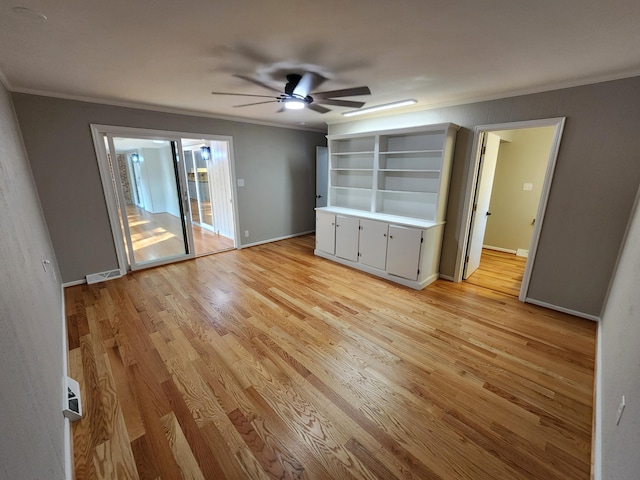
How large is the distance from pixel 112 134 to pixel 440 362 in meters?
4.79

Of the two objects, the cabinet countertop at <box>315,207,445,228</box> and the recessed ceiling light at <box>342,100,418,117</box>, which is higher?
the recessed ceiling light at <box>342,100,418,117</box>

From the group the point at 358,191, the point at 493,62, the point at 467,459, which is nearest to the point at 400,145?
the point at 358,191

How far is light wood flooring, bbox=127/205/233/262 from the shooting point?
477cm

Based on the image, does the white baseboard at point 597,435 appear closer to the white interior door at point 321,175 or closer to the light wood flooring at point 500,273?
the light wood flooring at point 500,273

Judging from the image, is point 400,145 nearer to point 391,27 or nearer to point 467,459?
point 391,27

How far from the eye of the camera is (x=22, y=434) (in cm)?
95

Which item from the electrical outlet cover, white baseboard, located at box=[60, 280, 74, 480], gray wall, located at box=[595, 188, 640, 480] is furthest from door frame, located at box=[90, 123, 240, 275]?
gray wall, located at box=[595, 188, 640, 480]

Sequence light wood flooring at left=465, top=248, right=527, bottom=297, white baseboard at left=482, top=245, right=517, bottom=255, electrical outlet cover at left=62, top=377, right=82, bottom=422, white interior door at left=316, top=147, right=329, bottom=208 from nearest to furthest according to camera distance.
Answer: electrical outlet cover at left=62, top=377, right=82, bottom=422, light wood flooring at left=465, top=248, right=527, bottom=297, white baseboard at left=482, top=245, right=517, bottom=255, white interior door at left=316, top=147, right=329, bottom=208

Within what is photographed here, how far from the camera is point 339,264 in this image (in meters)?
4.55

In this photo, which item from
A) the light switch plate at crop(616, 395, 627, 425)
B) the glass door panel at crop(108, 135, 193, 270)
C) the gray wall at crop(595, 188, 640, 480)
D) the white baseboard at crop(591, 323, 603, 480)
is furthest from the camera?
the glass door panel at crop(108, 135, 193, 270)

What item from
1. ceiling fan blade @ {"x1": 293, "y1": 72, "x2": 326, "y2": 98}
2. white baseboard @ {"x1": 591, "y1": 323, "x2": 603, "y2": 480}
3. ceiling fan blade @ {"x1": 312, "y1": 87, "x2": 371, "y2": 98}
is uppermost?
ceiling fan blade @ {"x1": 293, "y1": 72, "x2": 326, "y2": 98}

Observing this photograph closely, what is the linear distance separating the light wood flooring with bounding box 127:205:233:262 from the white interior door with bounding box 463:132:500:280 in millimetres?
4316

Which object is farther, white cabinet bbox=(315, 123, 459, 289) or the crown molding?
white cabinet bbox=(315, 123, 459, 289)

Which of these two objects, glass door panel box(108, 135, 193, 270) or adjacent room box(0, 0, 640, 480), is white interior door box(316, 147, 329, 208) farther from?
glass door panel box(108, 135, 193, 270)
